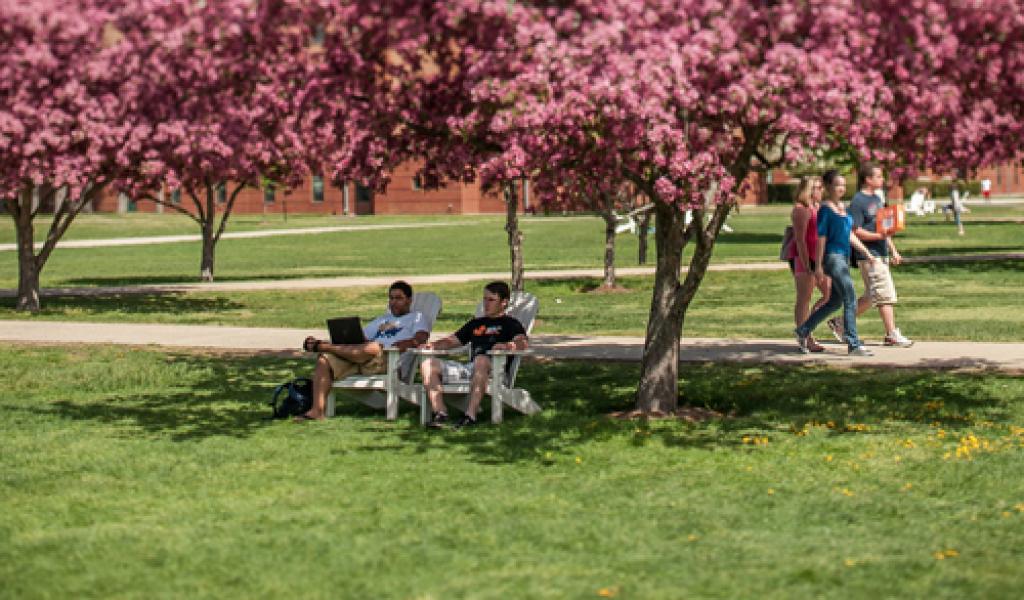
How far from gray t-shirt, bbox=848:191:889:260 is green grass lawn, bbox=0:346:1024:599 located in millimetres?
2299

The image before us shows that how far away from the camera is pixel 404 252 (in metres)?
44.4

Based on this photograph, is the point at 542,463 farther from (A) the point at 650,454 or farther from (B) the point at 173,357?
(B) the point at 173,357

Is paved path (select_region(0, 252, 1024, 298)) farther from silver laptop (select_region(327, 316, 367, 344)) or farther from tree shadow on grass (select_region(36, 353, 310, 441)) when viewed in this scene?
silver laptop (select_region(327, 316, 367, 344))

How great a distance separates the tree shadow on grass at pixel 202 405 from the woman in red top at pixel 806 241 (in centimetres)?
484

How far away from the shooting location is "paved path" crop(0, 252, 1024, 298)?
2738 cm

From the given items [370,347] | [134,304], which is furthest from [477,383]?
[134,304]

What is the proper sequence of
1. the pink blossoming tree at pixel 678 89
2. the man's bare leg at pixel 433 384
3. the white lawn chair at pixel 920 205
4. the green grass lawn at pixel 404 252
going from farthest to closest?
the white lawn chair at pixel 920 205 < the green grass lawn at pixel 404 252 < the man's bare leg at pixel 433 384 < the pink blossoming tree at pixel 678 89

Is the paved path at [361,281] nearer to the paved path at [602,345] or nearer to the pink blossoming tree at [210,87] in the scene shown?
the pink blossoming tree at [210,87]


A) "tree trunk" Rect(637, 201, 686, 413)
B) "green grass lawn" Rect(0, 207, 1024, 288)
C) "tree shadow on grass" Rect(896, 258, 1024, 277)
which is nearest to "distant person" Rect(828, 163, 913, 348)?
"tree trunk" Rect(637, 201, 686, 413)

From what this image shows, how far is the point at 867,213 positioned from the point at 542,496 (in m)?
7.61

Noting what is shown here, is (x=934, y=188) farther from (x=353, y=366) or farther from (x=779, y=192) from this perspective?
(x=353, y=366)

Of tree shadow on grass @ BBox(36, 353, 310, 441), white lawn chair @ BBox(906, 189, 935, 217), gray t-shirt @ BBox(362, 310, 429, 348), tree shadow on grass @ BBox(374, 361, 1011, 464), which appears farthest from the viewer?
white lawn chair @ BBox(906, 189, 935, 217)

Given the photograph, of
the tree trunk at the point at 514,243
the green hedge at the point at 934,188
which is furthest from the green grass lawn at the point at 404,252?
the green hedge at the point at 934,188

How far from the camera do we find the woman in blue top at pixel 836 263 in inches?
600
